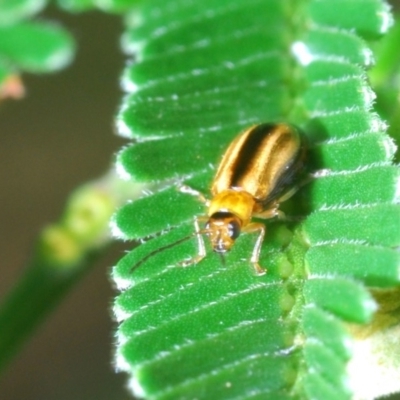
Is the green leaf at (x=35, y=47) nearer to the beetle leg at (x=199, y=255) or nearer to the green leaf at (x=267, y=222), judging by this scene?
the green leaf at (x=267, y=222)

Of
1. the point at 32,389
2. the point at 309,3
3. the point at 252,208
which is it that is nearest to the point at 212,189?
the point at 252,208

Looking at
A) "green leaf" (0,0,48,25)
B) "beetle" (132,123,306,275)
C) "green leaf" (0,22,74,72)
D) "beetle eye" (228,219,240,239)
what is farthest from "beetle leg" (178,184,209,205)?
"green leaf" (0,0,48,25)

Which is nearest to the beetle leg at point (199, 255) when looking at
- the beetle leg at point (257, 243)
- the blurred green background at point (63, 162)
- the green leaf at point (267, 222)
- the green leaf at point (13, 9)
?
the green leaf at point (267, 222)

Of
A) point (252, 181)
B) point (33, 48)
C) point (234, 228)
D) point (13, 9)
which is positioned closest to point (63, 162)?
point (13, 9)

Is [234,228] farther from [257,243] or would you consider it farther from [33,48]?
[33,48]

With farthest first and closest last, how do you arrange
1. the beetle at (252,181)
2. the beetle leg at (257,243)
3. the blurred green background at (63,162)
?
the blurred green background at (63,162), the beetle at (252,181), the beetle leg at (257,243)

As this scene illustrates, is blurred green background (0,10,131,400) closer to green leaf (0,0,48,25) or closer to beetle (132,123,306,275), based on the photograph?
green leaf (0,0,48,25)

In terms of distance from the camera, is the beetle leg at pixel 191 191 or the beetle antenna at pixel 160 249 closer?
the beetle antenna at pixel 160 249
